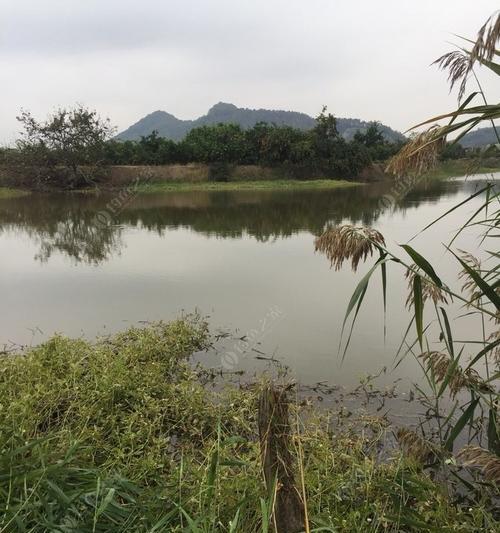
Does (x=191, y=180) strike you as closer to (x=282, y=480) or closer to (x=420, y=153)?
(x=420, y=153)

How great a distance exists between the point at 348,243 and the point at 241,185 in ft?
65.4

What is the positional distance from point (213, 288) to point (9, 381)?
255cm

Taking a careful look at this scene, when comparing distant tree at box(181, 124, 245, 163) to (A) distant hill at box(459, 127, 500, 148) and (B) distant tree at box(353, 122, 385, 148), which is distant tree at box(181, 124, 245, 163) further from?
(A) distant hill at box(459, 127, 500, 148)

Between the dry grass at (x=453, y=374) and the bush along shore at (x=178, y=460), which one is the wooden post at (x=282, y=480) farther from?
the dry grass at (x=453, y=374)

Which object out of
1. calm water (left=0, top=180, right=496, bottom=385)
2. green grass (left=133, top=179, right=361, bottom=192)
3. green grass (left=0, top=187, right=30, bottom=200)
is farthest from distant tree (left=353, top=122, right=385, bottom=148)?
calm water (left=0, top=180, right=496, bottom=385)

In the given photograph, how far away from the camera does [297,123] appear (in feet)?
384

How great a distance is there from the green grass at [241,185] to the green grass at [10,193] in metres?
4.88

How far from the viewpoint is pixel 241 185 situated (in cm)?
2083

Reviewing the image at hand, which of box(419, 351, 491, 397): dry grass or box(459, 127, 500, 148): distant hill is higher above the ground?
box(459, 127, 500, 148): distant hill

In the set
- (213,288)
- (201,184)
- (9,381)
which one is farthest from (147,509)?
(201,184)

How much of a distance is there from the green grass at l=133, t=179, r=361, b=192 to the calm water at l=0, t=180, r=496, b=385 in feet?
33.2

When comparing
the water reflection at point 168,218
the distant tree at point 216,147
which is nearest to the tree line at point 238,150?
the distant tree at point 216,147

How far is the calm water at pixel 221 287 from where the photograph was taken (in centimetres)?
324

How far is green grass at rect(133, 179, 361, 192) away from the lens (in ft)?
65.1
